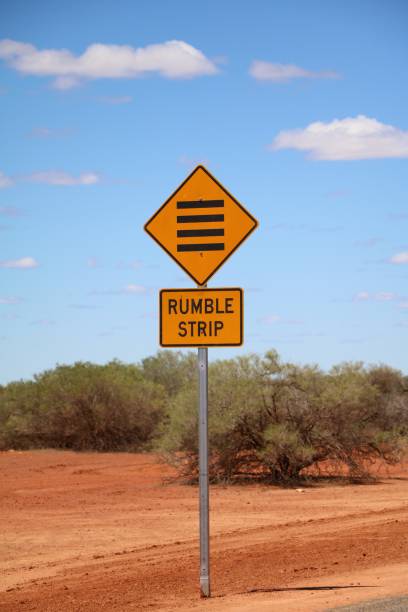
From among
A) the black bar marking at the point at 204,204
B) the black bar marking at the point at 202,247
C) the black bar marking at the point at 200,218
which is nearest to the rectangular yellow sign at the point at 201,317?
the black bar marking at the point at 202,247

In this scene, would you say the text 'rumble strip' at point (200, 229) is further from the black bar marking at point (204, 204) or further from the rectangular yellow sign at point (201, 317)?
the rectangular yellow sign at point (201, 317)

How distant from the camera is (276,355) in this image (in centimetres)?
2667


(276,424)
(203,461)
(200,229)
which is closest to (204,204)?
(200,229)

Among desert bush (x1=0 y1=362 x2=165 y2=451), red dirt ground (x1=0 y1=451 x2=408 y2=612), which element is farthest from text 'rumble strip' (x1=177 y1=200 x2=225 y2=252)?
desert bush (x1=0 y1=362 x2=165 y2=451)

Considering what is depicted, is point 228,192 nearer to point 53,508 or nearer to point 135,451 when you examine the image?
point 53,508

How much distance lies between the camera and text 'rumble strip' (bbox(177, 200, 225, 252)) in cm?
1001

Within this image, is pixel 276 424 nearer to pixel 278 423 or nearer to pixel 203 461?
pixel 278 423

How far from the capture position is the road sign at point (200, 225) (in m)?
9.96

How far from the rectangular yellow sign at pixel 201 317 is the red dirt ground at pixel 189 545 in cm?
255

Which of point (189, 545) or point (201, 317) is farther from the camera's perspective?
point (189, 545)

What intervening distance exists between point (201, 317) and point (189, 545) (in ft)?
22.8

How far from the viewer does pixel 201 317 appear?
390 inches

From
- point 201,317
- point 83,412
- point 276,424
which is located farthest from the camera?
point 83,412

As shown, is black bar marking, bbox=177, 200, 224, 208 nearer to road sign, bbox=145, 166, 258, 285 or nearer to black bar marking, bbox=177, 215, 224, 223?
road sign, bbox=145, 166, 258, 285
